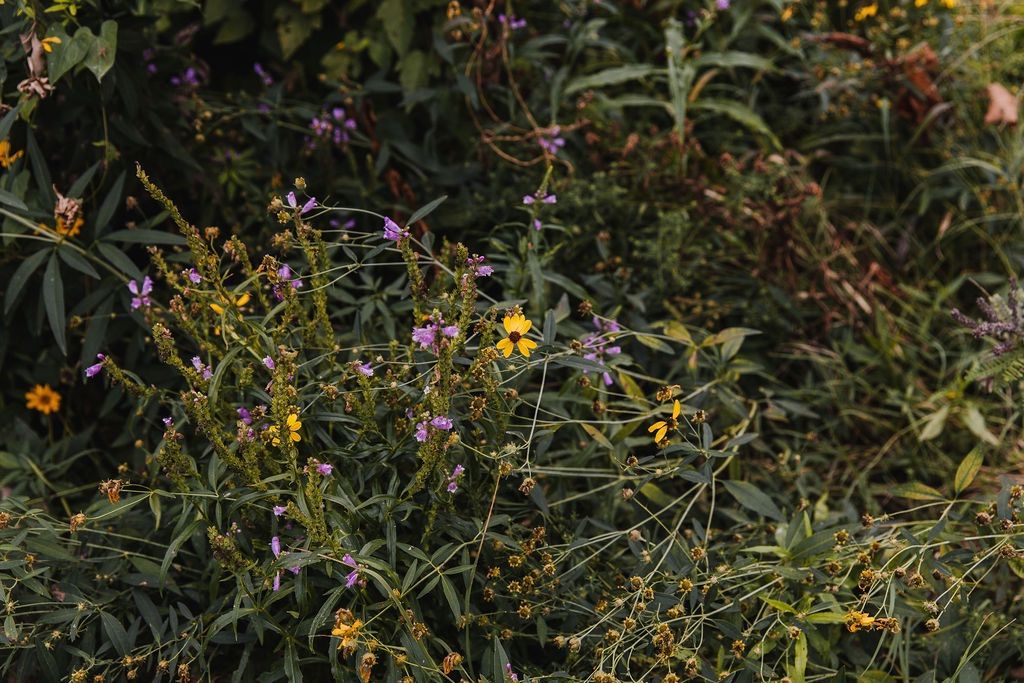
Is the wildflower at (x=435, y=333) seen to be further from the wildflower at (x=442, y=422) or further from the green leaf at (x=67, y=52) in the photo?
the green leaf at (x=67, y=52)

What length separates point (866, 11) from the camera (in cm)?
334

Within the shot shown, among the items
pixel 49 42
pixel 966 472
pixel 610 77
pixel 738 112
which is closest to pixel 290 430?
pixel 49 42

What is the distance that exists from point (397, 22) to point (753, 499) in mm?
1614

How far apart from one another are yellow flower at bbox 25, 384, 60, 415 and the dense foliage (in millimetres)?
21

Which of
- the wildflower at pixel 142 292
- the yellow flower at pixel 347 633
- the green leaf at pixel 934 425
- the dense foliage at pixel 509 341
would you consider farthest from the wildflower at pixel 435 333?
the green leaf at pixel 934 425

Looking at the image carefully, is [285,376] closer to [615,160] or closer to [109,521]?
[109,521]

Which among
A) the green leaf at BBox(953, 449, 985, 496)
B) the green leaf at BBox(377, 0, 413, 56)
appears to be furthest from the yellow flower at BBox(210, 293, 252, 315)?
the green leaf at BBox(953, 449, 985, 496)

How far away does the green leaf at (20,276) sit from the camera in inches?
84.5

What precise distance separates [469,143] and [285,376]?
142cm

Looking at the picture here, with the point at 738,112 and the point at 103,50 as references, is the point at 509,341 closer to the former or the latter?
the point at 103,50

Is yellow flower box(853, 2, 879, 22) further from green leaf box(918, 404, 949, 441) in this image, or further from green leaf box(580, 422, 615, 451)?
green leaf box(580, 422, 615, 451)

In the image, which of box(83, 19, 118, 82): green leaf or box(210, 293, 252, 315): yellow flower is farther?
box(83, 19, 118, 82): green leaf

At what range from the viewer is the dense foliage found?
5.89 feet

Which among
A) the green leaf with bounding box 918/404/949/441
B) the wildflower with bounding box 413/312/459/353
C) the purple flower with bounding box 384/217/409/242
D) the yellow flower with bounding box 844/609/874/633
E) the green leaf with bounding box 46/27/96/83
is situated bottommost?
the green leaf with bounding box 918/404/949/441
